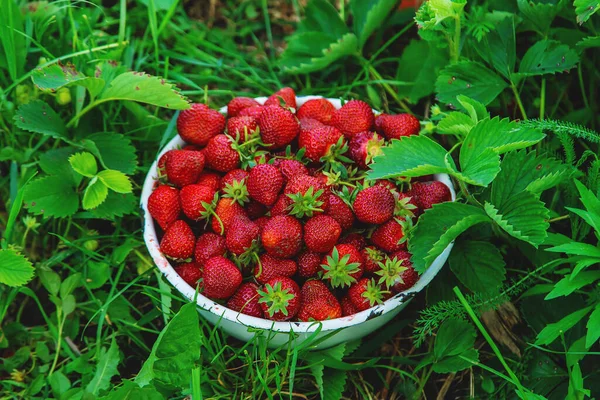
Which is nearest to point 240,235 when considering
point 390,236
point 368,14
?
point 390,236

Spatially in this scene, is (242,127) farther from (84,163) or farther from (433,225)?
(433,225)

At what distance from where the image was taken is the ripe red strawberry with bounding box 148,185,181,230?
1.51 m

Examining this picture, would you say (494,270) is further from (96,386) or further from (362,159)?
(96,386)

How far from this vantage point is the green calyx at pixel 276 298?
136 centimetres

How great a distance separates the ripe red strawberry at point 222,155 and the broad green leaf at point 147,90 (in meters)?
0.11

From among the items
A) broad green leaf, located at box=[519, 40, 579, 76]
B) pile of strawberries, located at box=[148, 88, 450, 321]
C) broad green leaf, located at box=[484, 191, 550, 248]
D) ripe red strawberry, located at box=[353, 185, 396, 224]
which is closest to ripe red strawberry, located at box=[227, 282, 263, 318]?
pile of strawberries, located at box=[148, 88, 450, 321]

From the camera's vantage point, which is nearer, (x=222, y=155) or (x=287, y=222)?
(x=287, y=222)

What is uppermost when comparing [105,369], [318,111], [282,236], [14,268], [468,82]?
[468,82]

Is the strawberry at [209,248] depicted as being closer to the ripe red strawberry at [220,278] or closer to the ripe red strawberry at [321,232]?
the ripe red strawberry at [220,278]

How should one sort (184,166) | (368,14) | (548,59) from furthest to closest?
1. (368,14)
2. (548,59)
3. (184,166)

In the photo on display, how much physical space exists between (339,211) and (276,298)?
23 cm

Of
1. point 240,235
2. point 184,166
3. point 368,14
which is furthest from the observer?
point 368,14

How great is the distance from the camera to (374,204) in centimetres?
143

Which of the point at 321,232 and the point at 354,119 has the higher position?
the point at 354,119
